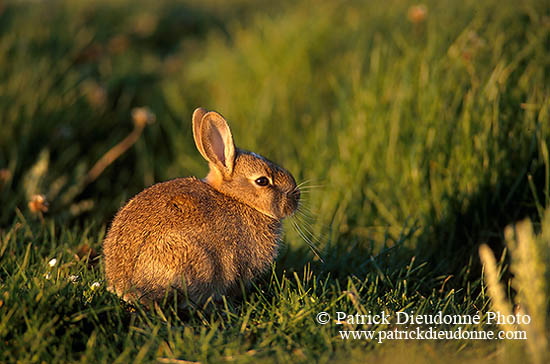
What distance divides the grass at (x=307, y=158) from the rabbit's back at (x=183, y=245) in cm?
15

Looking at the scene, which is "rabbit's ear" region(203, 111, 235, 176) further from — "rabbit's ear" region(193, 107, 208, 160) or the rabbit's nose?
the rabbit's nose

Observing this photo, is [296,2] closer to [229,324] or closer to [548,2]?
[548,2]

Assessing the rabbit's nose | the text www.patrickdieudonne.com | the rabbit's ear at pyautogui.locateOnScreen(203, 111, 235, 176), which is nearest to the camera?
the text www.patrickdieudonne.com

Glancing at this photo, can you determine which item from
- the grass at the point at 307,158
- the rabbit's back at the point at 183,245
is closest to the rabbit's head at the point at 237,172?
the rabbit's back at the point at 183,245

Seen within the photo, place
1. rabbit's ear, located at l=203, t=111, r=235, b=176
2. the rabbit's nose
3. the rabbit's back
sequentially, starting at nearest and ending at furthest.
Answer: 1. the rabbit's back
2. rabbit's ear, located at l=203, t=111, r=235, b=176
3. the rabbit's nose

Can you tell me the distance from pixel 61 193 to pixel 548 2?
512 cm

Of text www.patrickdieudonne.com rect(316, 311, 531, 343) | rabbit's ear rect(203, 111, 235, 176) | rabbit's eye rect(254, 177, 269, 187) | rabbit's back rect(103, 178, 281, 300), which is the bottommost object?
text www.patrickdieudonne.com rect(316, 311, 531, 343)

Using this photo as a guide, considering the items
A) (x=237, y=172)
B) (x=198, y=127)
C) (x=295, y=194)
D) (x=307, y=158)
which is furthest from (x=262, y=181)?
(x=307, y=158)

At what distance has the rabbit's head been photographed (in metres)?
3.66

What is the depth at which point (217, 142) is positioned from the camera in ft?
12.3

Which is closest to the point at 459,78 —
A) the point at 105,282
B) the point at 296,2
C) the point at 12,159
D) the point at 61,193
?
the point at 105,282

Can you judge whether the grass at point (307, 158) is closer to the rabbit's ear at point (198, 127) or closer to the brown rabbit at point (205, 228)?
the brown rabbit at point (205, 228)

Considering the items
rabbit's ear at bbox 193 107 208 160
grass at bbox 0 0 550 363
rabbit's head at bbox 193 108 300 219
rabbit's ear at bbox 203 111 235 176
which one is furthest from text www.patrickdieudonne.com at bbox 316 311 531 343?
rabbit's ear at bbox 193 107 208 160

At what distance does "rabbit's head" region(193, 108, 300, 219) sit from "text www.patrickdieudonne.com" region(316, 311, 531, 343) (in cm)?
101
